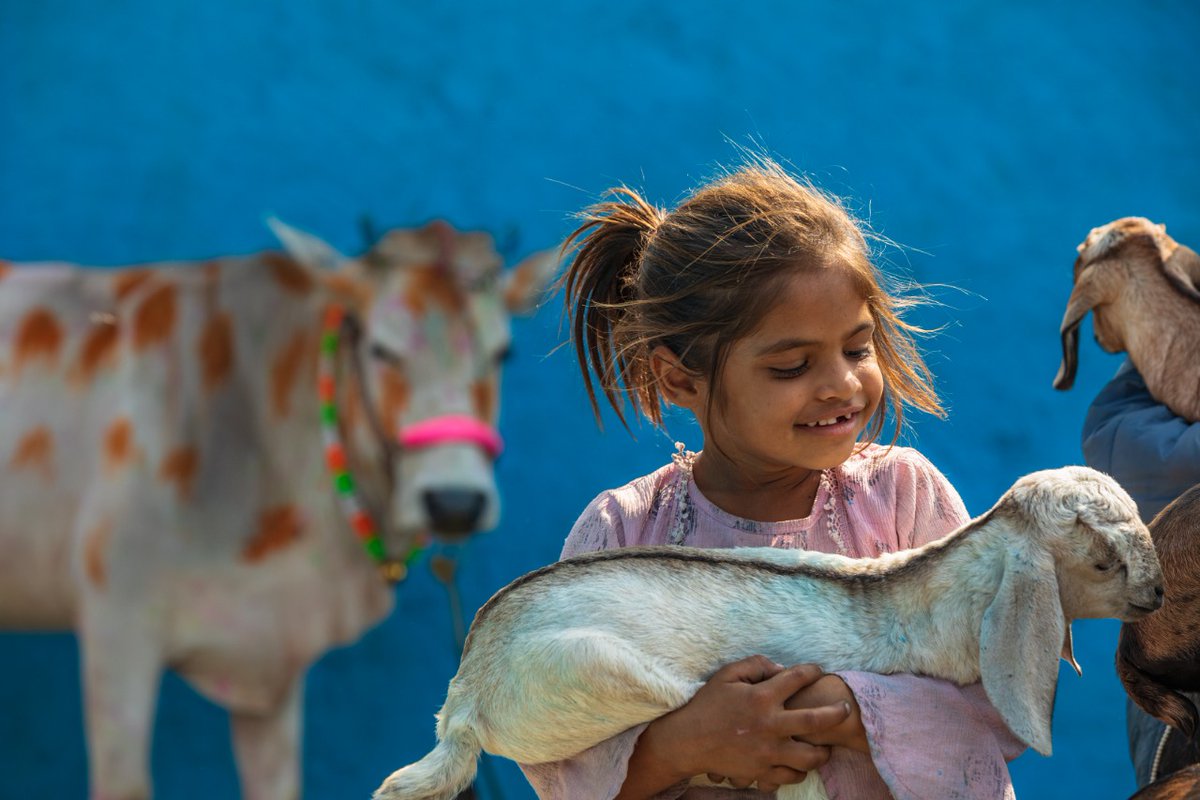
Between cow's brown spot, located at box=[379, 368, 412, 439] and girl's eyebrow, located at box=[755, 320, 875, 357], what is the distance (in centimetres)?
110

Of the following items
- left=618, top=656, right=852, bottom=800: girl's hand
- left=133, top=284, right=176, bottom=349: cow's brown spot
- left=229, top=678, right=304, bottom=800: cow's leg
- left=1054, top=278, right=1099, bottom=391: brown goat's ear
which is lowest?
left=229, top=678, right=304, bottom=800: cow's leg

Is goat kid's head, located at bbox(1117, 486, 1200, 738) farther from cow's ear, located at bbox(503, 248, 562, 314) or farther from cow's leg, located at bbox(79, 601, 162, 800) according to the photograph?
cow's leg, located at bbox(79, 601, 162, 800)

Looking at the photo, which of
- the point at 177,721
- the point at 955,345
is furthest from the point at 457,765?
the point at 955,345

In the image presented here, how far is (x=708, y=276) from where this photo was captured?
182 centimetres

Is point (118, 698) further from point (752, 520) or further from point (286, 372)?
point (752, 520)

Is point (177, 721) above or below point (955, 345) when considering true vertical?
below

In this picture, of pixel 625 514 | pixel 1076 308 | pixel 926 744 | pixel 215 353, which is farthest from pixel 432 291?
pixel 926 744

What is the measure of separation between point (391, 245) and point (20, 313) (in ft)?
2.77

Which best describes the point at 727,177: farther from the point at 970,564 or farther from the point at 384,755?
the point at 384,755

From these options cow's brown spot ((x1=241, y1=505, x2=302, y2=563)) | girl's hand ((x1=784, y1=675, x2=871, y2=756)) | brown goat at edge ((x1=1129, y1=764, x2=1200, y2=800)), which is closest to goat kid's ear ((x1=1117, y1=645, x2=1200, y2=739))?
brown goat at edge ((x1=1129, y1=764, x2=1200, y2=800))

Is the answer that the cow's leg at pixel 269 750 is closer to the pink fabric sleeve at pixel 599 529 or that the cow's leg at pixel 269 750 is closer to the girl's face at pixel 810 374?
the pink fabric sleeve at pixel 599 529

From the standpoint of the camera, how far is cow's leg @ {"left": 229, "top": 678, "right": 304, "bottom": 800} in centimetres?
297

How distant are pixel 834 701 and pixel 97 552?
1831 mm

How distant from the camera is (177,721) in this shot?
285 cm
